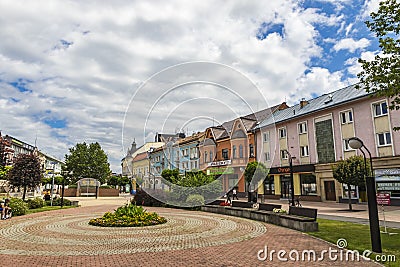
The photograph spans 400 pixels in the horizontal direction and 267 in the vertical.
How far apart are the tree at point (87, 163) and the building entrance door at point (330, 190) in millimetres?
48779

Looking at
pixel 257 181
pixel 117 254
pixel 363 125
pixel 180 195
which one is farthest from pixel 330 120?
pixel 117 254

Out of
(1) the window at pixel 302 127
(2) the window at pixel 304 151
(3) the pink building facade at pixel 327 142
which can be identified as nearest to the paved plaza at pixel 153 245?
(3) the pink building facade at pixel 327 142

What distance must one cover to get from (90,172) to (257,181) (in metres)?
40.8

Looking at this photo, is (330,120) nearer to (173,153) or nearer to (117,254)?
(173,153)

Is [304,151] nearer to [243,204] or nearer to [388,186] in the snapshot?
[388,186]

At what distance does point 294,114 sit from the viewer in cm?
3869

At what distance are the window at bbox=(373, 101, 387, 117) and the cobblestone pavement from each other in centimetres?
1951

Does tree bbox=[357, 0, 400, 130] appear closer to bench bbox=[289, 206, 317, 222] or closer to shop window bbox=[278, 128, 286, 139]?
bench bbox=[289, 206, 317, 222]

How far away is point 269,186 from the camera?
41.1m

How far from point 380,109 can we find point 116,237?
2618 cm

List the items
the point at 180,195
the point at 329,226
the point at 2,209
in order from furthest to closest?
the point at 180,195
the point at 2,209
the point at 329,226

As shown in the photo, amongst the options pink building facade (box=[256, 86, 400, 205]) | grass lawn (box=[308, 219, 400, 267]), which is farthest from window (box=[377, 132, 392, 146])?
grass lawn (box=[308, 219, 400, 267])

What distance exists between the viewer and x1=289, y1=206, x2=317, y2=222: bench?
43.4 ft

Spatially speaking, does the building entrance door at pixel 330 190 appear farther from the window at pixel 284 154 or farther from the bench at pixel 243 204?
the bench at pixel 243 204
